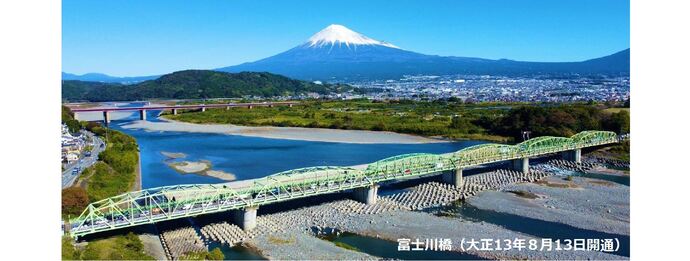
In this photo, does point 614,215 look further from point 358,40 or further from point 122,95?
point 358,40

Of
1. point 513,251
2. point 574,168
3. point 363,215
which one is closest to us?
point 513,251

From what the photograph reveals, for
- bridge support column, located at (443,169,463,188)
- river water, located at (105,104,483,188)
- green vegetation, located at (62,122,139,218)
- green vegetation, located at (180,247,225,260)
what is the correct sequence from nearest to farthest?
green vegetation, located at (180,247,225,260), green vegetation, located at (62,122,139,218), bridge support column, located at (443,169,463,188), river water, located at (105,104,483,188)

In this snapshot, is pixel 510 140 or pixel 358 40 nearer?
pixel 510 140

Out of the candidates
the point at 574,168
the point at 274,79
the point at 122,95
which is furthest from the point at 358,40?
the point at 574,168

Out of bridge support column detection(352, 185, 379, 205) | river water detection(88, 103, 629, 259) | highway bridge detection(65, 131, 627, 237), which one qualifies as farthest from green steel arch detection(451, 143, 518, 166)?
bridge support column detection(352, 185, 379, 205)

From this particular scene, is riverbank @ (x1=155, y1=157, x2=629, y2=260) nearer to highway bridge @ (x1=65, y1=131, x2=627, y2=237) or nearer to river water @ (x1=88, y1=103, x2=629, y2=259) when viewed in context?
river water @ (x1=88, y1=103, x2=629, y2=259)
